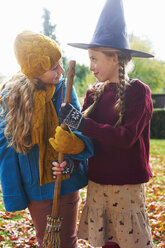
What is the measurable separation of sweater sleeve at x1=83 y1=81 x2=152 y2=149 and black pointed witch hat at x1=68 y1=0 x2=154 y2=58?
423mm

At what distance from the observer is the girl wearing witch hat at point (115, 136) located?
1.96 meters

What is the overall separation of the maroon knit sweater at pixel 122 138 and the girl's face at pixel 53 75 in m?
0.41

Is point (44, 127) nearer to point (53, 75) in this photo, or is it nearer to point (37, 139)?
point (37, 139)

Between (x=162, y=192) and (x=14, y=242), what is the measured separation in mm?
3417

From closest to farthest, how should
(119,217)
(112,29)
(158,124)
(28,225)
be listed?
(112,29)
(119,217)
(28,225)
(158,124)

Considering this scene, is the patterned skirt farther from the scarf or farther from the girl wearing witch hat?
the scarf

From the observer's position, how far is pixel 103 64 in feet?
6.78

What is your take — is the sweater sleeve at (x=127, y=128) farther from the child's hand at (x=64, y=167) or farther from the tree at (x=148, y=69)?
the tree at (x=148, y=69)

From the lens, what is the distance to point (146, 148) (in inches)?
87.7

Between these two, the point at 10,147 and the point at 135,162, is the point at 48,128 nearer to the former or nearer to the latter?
the point at 10,147

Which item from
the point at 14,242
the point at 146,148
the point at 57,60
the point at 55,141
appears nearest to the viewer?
the point at 55,141

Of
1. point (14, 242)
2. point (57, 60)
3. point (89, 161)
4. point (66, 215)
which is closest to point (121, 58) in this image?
point (57, 60)

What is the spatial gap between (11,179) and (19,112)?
1.90 feet

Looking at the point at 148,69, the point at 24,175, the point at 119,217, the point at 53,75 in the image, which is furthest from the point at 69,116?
the point at 148,69
